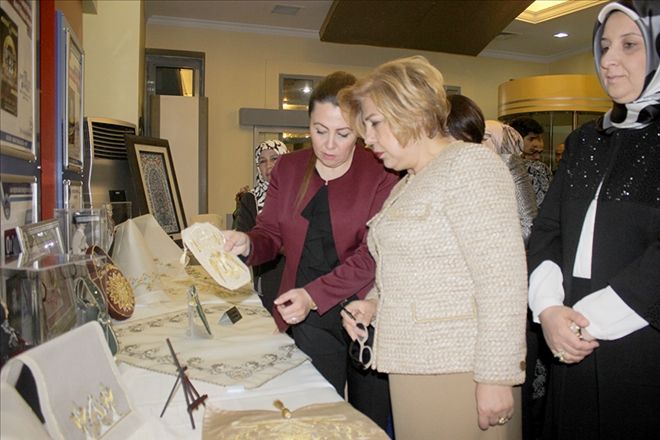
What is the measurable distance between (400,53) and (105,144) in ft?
18.3

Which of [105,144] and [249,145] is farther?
[249,145]

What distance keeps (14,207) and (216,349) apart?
23.5 inches

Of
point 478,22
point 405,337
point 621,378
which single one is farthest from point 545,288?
point 478,22

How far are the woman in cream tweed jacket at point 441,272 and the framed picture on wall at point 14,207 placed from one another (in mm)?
781

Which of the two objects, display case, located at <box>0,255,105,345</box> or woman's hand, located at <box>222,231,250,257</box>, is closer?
display case, located at <box>0,255,105,345</box>

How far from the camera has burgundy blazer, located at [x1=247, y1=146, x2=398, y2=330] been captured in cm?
157

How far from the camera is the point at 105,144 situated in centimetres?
290

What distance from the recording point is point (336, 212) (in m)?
1.58

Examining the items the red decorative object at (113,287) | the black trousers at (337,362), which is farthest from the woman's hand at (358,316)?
the red decorative object at (113,287)

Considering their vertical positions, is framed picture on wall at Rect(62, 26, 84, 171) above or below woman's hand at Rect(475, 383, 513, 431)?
above

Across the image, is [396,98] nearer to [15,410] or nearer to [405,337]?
[405,337]

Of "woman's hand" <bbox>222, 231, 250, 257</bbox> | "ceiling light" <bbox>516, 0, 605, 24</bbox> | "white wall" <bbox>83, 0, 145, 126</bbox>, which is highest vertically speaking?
"ceiling light" <bbox>516, 0, 605, 24</bbox>

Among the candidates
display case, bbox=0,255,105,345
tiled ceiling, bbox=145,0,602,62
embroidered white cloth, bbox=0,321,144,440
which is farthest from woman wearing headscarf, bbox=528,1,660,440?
tiled ceiling, bbox=145,0,602,62

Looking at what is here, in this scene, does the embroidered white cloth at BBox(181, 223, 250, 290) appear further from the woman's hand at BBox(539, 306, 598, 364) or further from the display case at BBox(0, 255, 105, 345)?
the woman's hand at BBox(539, 306, 598, 364)
